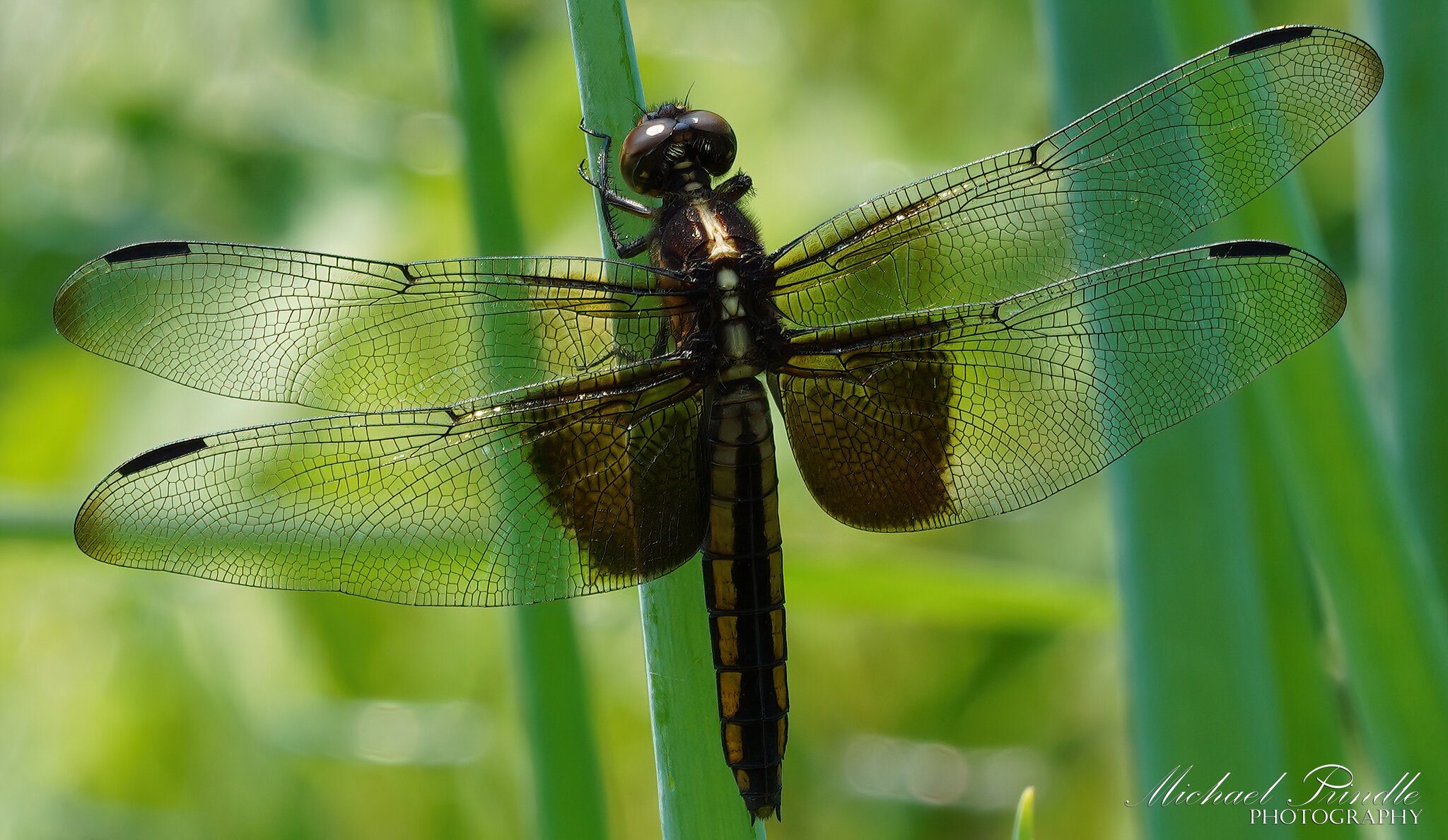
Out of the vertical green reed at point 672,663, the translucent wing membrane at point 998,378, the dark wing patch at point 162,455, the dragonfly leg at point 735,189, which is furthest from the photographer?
the dragonfly leg at point 735,189

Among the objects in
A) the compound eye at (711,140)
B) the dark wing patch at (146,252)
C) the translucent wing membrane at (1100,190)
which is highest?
the compound eye at (711,140)

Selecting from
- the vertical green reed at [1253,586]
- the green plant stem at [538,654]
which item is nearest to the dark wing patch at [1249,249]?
the vertical green reed at [1253,586]

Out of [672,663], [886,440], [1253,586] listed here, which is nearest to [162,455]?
[672,663]

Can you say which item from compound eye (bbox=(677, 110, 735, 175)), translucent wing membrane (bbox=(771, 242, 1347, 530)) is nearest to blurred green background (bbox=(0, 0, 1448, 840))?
translucent wing membrane (bbox=(771, 242, 1347, 530))

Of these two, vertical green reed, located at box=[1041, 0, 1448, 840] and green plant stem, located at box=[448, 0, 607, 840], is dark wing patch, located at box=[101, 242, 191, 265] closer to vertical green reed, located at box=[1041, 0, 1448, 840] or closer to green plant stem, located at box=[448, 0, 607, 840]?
green plant stem, located at box=[448, 0, 607, 840]
